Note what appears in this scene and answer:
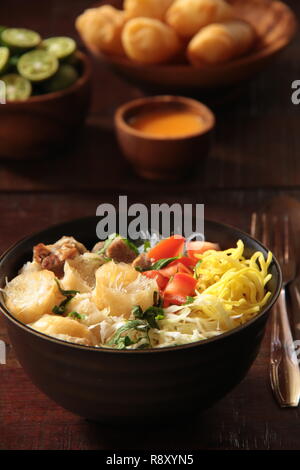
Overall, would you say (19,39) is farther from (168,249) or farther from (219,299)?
(219,299)

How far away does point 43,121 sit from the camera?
3178 millimetres

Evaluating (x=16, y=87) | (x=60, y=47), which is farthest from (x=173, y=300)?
(x=60, y=47)

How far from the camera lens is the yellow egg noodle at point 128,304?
5.65 ft

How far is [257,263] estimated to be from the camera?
6.65 ft

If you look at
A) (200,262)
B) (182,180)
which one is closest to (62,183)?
(182,180)

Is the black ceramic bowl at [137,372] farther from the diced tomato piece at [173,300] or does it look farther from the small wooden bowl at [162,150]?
the small wooden bowl at [162,150]

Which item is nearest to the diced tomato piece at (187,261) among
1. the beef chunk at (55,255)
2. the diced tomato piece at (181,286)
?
the diced tomato piece at (181,286)

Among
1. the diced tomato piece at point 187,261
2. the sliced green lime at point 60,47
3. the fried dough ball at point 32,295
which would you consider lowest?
the sliced green lime at point 60,47

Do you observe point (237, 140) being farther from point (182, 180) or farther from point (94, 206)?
point (94, 206)

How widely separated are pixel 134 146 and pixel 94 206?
324 mm

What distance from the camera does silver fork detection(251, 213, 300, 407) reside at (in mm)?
1993

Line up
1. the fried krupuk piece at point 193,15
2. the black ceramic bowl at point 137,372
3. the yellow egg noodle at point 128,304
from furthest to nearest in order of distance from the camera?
the fried krupuk piece at point 193,15 → the yellow egg noodle at point 128,304 → the black ceramic bowl at point 137,372

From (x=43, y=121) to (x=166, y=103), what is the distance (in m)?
0.57

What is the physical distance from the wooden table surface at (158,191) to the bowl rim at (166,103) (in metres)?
0.20
